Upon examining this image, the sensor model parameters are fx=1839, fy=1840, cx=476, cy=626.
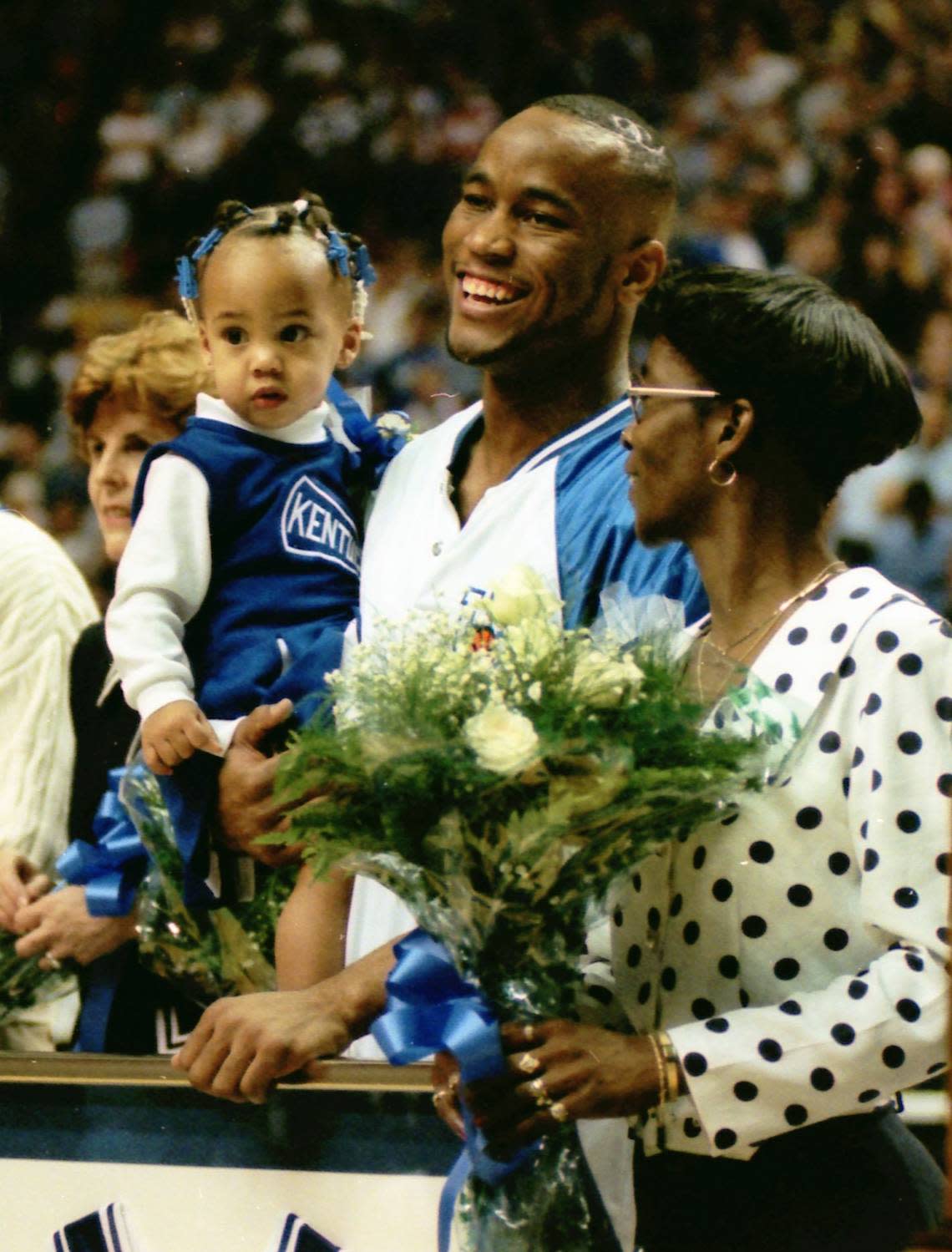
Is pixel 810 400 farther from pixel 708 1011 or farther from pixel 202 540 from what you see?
pixel 202 540

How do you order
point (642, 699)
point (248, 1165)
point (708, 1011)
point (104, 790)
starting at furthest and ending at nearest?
1. point (104, 790)
2. point (248, 1165)
3. point (708, 1011)
4. point (642, 699)

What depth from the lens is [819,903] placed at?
181 centimetres

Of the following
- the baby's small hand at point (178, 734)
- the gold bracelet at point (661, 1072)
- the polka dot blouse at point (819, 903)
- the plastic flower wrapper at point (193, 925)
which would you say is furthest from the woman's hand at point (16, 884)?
the gold bracelet at point (661, 1072)

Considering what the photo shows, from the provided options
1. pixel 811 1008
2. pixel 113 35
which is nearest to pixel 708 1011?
pixel 811 1008

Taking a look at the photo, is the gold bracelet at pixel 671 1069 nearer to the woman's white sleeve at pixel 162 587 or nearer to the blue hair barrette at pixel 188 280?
the woman's white sleeve at pixel 162 587

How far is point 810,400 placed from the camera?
6.26 ft

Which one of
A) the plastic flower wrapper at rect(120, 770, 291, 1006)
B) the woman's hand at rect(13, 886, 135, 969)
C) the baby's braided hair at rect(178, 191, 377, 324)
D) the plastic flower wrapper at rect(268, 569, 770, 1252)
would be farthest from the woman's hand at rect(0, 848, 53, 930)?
the plastic flower wrapper at rect(268, 569, 770, 1252)

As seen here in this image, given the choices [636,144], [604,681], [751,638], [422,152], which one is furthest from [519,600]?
[422,152]

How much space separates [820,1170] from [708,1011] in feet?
0.61

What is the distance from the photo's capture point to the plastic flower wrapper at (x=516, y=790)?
1.67 m

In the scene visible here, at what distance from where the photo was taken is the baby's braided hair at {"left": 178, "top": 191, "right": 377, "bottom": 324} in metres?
2.43

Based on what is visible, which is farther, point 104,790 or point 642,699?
point 104,790

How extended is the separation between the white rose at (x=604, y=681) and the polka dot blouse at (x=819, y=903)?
14 centimetres

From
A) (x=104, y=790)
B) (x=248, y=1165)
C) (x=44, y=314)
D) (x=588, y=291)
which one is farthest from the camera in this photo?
(x=44, y=314)
